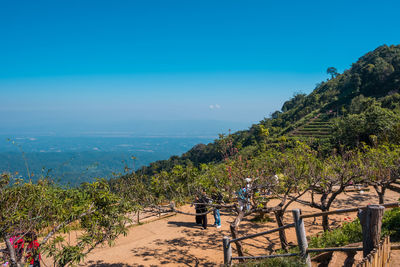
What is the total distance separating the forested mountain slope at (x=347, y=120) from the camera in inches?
969

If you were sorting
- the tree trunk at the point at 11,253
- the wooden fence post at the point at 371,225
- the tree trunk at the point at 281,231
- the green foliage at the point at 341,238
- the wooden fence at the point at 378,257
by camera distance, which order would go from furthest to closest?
the tree trunk at the point at 281,231, the green foliage at the point at 341,238, the tree trunk at the point at 11,253, the wooden fence post at the point at 371,225, the wooden fence at the point at 378,257

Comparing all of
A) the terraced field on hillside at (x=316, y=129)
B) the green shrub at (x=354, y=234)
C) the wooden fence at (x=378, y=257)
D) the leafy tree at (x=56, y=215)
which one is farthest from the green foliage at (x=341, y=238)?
the terraced field on hillside at (x=316, y=129)

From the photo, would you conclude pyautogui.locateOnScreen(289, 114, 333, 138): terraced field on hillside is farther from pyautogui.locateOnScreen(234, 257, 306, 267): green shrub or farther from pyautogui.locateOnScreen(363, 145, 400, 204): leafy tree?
pyautogui.locateOnScreen(234, 257, 306, 267): green shrub

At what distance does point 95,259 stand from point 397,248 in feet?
27.6

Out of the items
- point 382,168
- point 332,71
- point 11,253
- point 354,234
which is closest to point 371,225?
point 354,234

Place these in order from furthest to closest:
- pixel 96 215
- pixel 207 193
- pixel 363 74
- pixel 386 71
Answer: pixel 363 74
pixel 386 71
pixel 207 193
pixel 96 215

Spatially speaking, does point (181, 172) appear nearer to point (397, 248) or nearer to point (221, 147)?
point (221, 147)

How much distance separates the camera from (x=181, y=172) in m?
7.80

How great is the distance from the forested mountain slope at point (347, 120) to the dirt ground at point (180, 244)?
2733mm

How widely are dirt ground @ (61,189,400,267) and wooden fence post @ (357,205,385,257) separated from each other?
5.09m

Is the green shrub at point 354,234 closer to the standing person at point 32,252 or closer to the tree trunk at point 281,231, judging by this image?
the tree trunk at point 281,231

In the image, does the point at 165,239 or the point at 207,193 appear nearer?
the point at 207,193

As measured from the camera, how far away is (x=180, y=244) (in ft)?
31.5

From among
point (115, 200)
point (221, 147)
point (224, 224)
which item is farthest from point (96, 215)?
point (224, 224)
